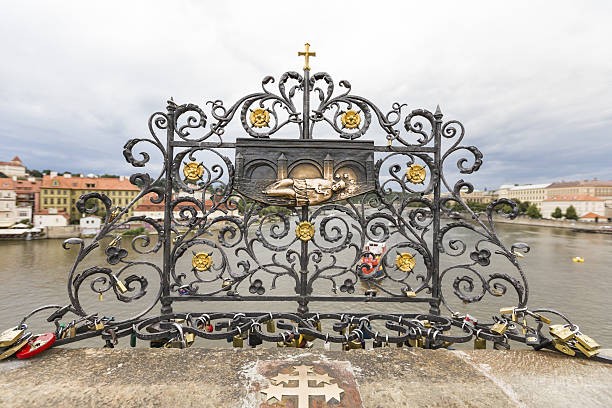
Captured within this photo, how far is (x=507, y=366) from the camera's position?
7.65 ft

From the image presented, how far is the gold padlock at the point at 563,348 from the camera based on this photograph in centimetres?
245

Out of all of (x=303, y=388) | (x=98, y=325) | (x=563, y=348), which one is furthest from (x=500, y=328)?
(x=98, y=325)

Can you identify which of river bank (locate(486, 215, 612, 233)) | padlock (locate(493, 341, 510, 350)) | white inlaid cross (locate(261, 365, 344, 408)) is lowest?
river bank (locate(486, 215, 612, 233))

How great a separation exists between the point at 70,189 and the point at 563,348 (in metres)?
51.2

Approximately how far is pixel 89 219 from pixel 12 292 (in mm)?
25079

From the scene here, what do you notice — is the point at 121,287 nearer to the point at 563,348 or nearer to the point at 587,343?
the point at 563,348

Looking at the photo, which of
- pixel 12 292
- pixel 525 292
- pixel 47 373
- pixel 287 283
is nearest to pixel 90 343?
pixel 12 292

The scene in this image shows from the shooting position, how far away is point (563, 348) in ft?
8.14

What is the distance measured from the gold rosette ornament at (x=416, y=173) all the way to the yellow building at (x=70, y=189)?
42.3m

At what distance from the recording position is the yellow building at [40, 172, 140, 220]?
37.2 m

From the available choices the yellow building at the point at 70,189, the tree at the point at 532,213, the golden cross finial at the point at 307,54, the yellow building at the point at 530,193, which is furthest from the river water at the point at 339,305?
the yellow building at the point at 530,193

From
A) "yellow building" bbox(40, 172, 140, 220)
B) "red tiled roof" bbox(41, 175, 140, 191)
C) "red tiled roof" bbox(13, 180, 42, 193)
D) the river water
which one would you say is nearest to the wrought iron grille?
the river water

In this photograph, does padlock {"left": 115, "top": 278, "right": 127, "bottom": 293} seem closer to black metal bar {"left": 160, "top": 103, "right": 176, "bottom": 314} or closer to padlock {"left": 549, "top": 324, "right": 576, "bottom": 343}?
black metal bar {"left": 160, "top": 103, "right": 176, "bottom": 314}

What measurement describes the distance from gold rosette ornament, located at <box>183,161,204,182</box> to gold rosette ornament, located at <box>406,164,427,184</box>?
2.54 metres
